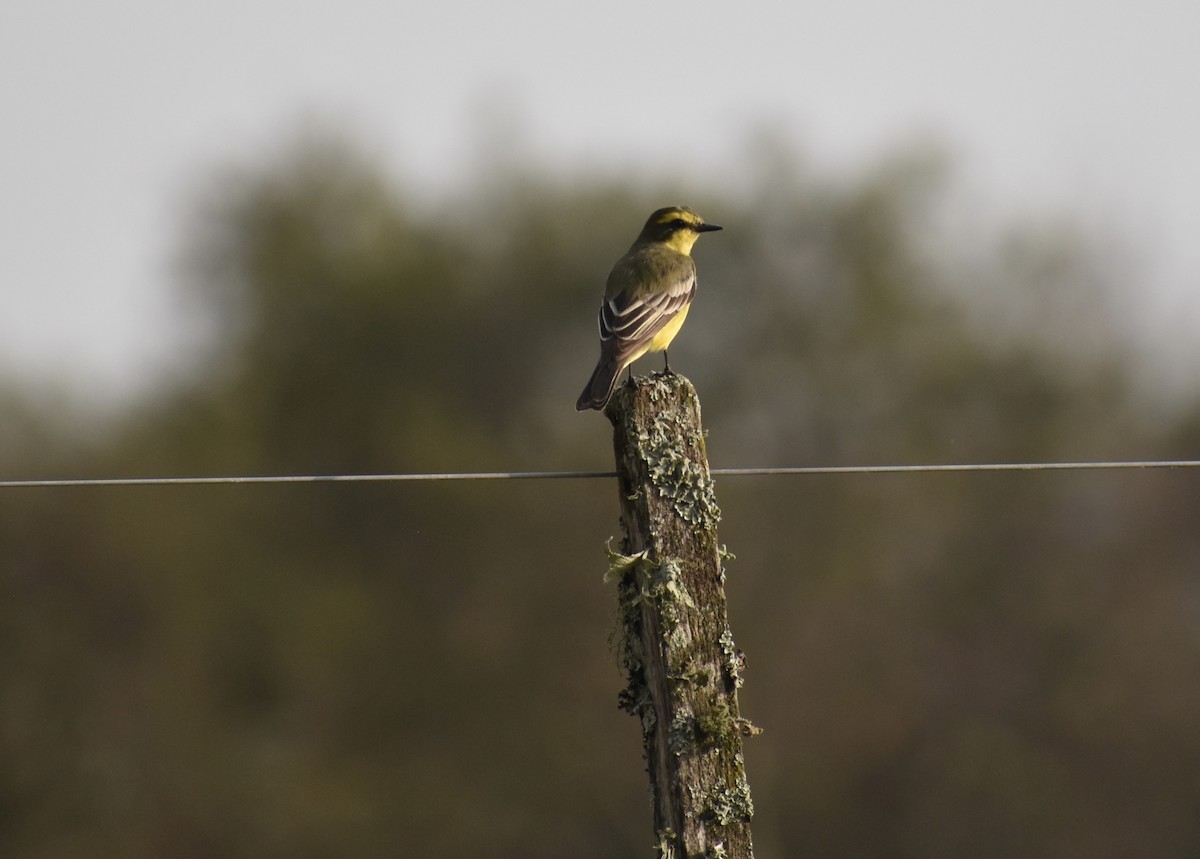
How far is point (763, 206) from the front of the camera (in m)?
31.0

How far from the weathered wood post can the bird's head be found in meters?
5.20

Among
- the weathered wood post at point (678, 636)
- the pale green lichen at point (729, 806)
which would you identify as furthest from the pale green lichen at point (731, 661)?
the pale green lichen at point (729, 806)

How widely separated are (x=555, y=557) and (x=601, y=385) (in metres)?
20.6

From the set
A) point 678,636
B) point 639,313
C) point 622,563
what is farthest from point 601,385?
point 678,636

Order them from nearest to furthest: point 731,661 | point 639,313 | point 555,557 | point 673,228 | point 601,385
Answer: point 731,661 → point 601,385 → point 639,313 → point 673,228 → point 555,557

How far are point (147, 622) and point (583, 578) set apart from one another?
8.09 meters

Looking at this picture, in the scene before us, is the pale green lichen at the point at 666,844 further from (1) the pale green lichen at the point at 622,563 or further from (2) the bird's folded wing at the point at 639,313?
(2) the bird's folded wing at the point at 639,313

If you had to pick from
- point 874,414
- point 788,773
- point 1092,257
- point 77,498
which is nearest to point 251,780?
point 77,498

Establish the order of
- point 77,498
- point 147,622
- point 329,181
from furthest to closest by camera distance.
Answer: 1. point 329,181
2. point 147,622
3. point 77,498

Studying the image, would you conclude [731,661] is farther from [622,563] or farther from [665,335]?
[665,335]

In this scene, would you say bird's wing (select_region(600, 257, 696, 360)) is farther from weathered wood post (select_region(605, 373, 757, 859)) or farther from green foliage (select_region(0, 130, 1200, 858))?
green foliage (select_region(0, 130, 1200, 858))

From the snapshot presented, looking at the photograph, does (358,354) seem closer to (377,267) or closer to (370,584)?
(377,267)

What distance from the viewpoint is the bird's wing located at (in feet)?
27.7

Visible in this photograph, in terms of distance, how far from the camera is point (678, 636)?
17.0 feet
